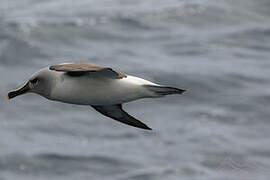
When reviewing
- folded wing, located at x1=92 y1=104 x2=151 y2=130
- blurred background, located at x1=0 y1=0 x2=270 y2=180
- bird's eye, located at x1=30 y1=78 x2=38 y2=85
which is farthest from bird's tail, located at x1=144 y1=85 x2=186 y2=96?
blurred background, located at x1=0 y1=0 x2=270 y2=180

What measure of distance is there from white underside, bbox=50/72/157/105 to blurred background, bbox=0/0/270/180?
62782mm

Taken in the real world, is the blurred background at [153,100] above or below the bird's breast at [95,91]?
below

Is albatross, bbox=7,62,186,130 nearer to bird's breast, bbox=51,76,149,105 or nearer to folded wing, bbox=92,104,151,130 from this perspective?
bird's breast, bbox=51,76,149,105

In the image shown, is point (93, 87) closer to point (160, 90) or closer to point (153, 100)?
point (160, 90)

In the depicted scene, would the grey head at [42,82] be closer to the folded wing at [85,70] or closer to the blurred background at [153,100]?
the folded wing at [85,70]

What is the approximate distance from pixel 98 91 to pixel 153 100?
76.3 m

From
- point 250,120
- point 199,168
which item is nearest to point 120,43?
point 250,120

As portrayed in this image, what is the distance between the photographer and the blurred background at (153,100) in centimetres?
8506

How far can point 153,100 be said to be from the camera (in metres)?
92.1

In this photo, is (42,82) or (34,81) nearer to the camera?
(42,82)

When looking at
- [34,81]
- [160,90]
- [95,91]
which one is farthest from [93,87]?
[160,90]

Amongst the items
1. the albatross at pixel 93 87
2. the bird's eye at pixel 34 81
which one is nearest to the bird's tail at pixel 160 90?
the albatross at pixel 93 87

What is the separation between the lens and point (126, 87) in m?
15.8

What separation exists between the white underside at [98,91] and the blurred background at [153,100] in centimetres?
6278
